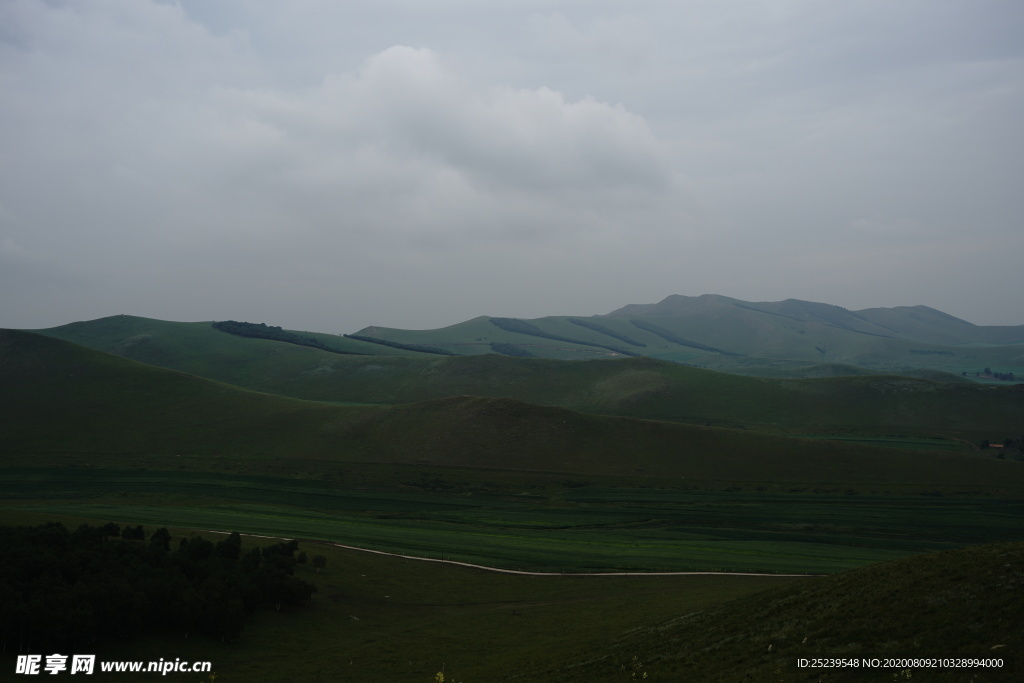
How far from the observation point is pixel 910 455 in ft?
316

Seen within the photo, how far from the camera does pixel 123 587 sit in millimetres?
30453

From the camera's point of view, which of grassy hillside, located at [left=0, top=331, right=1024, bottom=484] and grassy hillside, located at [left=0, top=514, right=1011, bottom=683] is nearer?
grassy hillside, located at [left=0, top=514, right=1011, bottom=683]

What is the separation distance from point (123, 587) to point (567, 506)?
54.9 meters

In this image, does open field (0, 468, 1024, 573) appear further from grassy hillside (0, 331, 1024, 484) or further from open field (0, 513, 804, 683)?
grassy hillside (0, 331, 1024, 484)

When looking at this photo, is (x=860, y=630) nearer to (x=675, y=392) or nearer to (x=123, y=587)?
(x=123, y=587)

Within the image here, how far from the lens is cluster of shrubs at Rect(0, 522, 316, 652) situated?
27.0 metres

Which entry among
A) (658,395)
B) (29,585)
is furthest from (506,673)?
(658,395)

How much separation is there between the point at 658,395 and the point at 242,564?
132 metres

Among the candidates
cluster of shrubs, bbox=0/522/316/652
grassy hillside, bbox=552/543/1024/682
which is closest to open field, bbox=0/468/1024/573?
cluster of shrubs, bbox=0/522/316/652

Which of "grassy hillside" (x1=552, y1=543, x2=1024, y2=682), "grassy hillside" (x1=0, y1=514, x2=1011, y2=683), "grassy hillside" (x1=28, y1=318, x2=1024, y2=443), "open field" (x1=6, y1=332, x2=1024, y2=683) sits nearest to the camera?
"grassy hillside" (x1=552, y1=543, x2=1024, y2=682)

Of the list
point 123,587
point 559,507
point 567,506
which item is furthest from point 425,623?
point 567,506

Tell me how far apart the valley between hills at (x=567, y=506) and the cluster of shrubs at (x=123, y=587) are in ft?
3.88

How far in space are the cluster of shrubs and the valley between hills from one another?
1183mm

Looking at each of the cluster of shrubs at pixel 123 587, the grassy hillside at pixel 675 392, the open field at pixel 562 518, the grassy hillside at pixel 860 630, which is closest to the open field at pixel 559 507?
the grassy hillside at pixel 860 630
